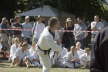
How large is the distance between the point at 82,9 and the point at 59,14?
5.30 meters

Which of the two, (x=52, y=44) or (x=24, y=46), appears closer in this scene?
(x=52, y=44)

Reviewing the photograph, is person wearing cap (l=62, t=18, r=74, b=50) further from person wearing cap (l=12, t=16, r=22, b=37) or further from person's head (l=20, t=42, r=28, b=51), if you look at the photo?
person's head (l=20, t=42, r=28, b=51)

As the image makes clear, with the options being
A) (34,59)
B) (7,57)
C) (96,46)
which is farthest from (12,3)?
(96,46)

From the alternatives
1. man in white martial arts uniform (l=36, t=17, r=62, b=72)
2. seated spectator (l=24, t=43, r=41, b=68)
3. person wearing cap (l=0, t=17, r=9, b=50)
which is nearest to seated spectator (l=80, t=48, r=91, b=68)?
seated spectator (l=24, t=43, r=41, b=68)

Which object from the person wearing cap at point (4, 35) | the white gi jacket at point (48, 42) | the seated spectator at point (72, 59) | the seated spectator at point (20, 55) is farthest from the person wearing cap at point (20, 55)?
the white gi jacket at point (48, 42)

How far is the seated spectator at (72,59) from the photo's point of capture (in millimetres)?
12641

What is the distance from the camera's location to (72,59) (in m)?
12.7

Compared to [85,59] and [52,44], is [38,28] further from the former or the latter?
[52,44]

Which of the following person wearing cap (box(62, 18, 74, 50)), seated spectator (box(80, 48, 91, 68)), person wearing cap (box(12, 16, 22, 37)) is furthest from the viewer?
person wearing cap (box(12, 16, 22, 37))

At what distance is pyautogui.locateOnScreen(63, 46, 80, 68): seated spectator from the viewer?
12641 mm

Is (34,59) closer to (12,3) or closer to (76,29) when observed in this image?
(76,29)

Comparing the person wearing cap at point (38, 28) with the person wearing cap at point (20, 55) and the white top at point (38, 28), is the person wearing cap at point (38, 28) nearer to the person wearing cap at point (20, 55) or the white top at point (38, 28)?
the white top at point (38, 28)

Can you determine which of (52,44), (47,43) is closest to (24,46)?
(47,43)

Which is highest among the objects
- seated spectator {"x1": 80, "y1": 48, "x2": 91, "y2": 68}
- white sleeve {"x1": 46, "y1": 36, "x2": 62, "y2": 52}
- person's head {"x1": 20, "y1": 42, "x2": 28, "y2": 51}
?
white sleeve {"x1": 46, "y1": 36, "x2": 62, "y2": 52}
